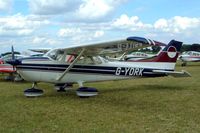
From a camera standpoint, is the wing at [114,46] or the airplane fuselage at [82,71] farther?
the airplane fuselage at [82,71]

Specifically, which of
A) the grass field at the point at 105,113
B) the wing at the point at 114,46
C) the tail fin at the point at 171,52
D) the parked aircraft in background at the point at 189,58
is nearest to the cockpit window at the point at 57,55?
the wing at the point at 114,46

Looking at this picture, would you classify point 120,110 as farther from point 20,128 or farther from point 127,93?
point 127,93

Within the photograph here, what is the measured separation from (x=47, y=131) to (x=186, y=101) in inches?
194

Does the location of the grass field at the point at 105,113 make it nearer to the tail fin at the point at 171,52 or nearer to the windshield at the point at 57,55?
the windshield at the point at 57,55

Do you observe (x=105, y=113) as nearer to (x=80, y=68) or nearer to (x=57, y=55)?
(x=80, y=68)

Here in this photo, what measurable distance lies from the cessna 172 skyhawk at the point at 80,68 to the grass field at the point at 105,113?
639 millimetres

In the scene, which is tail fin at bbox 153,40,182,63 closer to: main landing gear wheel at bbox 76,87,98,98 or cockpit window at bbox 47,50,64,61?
main landing gear wheel at bbox 76,87,98,98

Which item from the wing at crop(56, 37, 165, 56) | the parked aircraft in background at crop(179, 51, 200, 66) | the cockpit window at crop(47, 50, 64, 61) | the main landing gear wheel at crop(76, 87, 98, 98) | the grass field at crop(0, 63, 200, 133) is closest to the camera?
the grass field at crop(0, 63, 200, 133)

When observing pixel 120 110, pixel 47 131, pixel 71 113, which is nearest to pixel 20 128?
pixel 47 131

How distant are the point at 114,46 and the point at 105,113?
263 cm

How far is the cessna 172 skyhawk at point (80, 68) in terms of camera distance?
11039mm

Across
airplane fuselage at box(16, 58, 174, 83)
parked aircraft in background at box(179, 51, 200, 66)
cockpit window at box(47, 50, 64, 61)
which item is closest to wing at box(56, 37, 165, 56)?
cockpit window at box(47, 50, 64, 61)

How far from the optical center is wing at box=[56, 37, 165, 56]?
28.5 ft

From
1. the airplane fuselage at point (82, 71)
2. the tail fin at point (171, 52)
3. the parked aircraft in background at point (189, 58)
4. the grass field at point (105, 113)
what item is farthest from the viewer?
the parked aircraft in background at point (189, 58)
